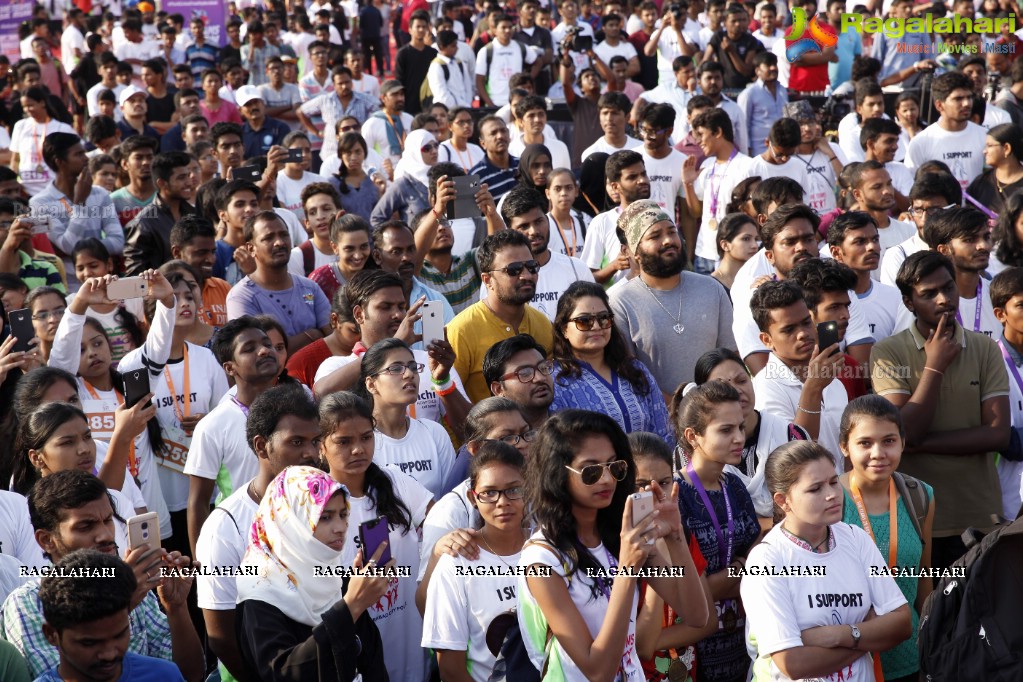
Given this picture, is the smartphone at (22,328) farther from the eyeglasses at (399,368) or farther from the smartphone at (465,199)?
the smartphone at (465,199)

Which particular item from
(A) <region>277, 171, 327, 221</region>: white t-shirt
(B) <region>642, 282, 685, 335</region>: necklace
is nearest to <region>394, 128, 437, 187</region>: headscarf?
(A) <region>277, 171, 327, 221</region>: white t-shirt

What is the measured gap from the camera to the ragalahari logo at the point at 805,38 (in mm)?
14156

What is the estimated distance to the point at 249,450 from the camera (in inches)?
204

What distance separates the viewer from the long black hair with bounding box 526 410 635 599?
141 inches

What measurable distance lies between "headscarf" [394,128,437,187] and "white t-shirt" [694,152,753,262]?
2.04m

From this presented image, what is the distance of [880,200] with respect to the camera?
7.88 meters

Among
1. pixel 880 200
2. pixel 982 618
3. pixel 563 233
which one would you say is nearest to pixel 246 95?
pixel 563 233

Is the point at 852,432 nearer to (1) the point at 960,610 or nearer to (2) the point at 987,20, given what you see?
(1) the point at 960,610

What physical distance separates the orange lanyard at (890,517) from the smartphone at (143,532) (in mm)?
2478

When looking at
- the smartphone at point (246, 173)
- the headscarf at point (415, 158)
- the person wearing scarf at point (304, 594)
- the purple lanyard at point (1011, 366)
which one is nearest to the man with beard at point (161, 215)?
the smartphone at point (246, 173)

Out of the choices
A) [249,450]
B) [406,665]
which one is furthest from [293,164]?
[406,665]

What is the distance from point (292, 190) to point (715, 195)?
123 inches

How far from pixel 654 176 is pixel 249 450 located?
5.11 m

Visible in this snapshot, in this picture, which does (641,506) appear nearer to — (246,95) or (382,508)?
(382,508)
